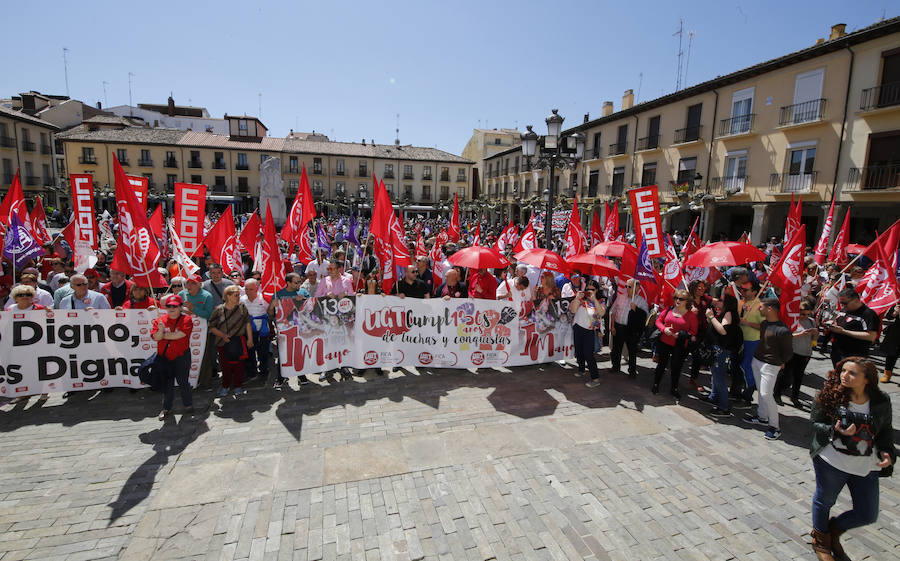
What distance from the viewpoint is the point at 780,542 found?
360 cm

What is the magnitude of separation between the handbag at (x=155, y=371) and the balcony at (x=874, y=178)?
22387 millimetres

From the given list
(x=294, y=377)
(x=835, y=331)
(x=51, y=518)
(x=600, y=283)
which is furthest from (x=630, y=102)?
(x=51, y=518)

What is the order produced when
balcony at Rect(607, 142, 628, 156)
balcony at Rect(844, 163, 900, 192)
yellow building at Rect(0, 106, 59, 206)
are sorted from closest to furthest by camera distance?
1. balcony at Rect(844, 163, 900, 192)
2. balcony at Rect(607, 142, 628, 156)
3. yellow building at Rect(0, 106, 59, 206)

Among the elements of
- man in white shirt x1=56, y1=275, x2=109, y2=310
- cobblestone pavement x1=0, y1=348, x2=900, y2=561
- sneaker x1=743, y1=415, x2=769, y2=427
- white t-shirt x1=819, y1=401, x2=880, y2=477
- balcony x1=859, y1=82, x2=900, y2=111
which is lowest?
cobblestone pavement x1=0, y1=348, x2=900, y2=561

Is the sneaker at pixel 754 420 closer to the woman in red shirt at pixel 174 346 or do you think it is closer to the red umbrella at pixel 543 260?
the red umbrella at pixel 543 260

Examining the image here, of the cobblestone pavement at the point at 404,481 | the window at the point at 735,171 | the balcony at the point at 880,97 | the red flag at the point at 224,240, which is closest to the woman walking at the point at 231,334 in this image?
the cobblestone pavement at the point at 404,481

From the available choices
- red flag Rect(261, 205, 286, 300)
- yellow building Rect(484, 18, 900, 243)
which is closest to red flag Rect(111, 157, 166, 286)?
red flag Rect(261, 205, 286, 300)

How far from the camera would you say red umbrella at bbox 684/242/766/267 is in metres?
6.38

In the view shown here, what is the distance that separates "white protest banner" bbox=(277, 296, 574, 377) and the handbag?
1.42 metres

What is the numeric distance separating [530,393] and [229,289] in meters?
4.36

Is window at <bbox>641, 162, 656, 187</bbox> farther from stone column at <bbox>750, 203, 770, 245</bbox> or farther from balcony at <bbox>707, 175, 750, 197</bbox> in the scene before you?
stone column at <bbox>750, 203, 770, 245</bbox>

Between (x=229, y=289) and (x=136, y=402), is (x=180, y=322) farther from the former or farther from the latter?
(x=136, y=402)

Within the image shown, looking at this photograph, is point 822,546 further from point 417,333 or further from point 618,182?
point 618,182

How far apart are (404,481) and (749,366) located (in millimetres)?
4847
